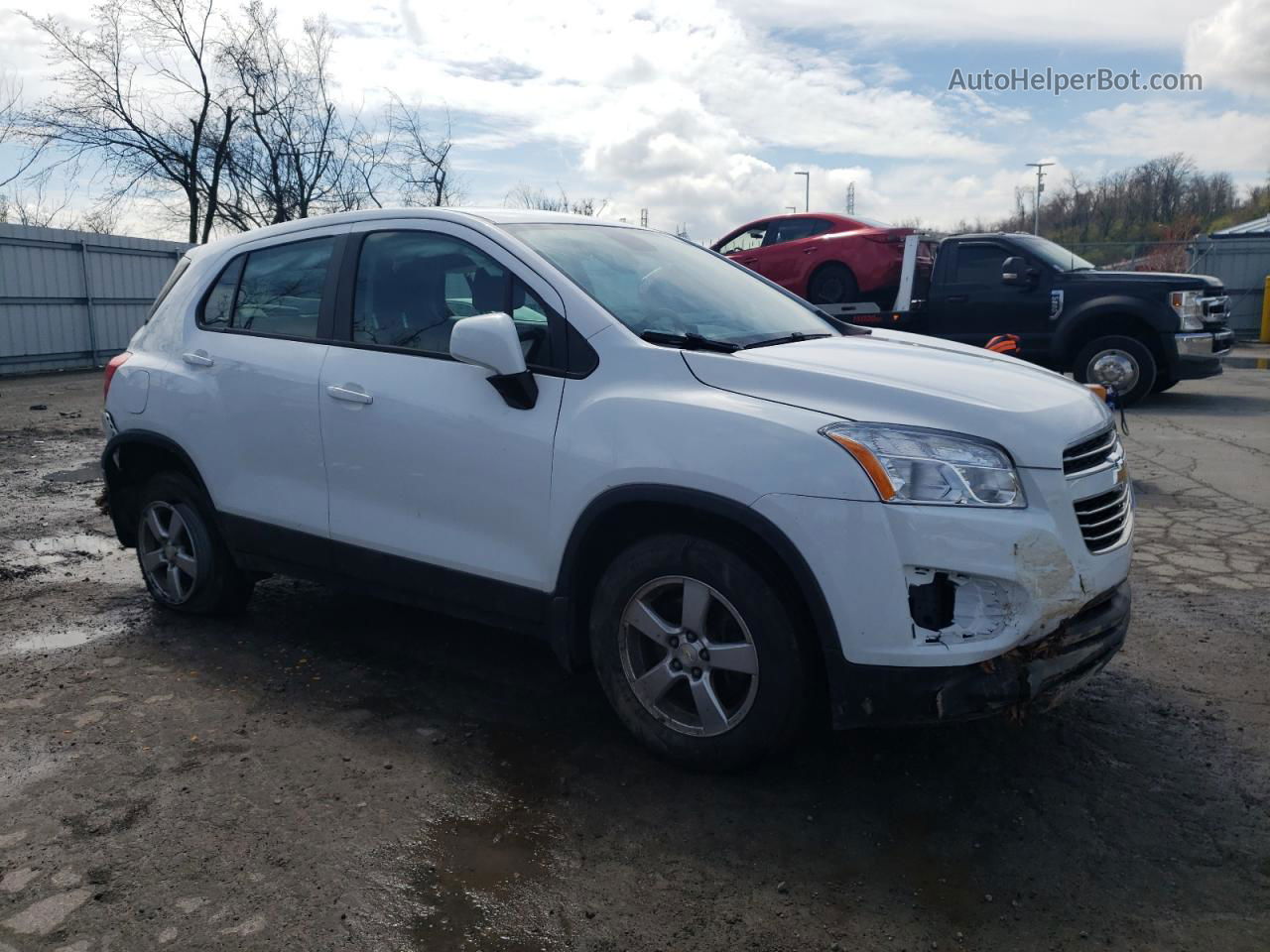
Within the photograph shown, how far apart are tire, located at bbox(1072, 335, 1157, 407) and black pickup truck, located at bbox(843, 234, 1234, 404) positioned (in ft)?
0.04

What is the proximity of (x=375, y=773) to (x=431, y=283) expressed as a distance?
5.84 ft

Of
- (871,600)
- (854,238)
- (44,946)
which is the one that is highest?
(854,238)

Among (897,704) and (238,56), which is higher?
(238,56)

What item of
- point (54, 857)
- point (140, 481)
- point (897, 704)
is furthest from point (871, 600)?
point (140, 481)

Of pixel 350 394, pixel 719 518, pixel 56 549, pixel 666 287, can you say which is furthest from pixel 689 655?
pixel 56 549

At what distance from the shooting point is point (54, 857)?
2.96 m

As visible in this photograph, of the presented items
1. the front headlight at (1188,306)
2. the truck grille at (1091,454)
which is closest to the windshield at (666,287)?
the truck grille at (1091,454)

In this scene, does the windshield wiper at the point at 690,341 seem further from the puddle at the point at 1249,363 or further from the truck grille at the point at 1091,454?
the puddle at the point at 1249,363

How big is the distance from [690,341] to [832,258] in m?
9.52

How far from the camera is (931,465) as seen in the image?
2.93 metres

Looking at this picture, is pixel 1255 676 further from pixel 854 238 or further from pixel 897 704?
pixel 854 238

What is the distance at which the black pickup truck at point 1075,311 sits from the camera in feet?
37.9

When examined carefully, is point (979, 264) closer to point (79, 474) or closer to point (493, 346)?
point (79, 474)

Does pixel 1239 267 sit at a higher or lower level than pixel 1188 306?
higher
